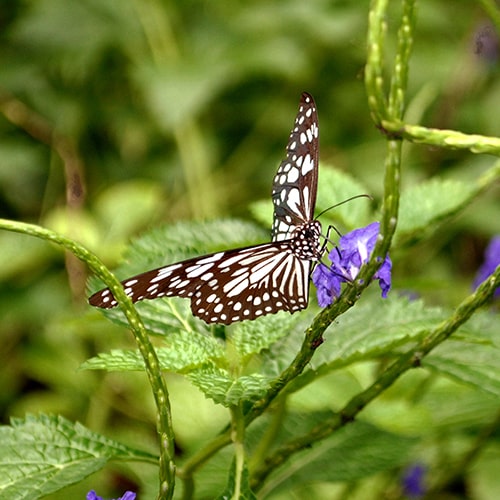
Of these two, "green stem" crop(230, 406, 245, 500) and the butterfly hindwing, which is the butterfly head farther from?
"green stem" crop(230, 406, 245, 500)

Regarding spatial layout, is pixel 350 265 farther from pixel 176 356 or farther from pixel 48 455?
pixel 48 455

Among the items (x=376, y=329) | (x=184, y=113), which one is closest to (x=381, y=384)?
(x=376, y=329)

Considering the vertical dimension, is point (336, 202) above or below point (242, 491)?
above

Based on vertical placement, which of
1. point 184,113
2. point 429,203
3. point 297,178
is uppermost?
point 184,113

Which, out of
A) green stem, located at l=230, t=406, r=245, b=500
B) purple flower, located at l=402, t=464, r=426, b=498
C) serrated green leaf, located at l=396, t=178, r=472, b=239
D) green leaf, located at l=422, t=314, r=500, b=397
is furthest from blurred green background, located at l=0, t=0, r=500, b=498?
green stem, located at l=230, t=406, r=245, b=500

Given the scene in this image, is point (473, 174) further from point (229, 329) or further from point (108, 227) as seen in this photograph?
point (229, 329)

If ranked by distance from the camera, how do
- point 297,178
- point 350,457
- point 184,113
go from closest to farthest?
point 297,178
point 350,457
point 184,113
